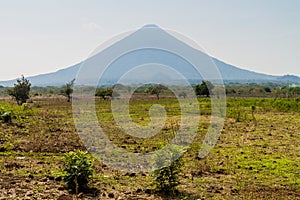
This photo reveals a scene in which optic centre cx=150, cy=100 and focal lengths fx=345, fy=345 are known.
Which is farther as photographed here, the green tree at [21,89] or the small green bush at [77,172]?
the green tree at [21,89]

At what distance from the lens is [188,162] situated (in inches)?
402

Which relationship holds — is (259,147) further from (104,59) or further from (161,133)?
(104,59)

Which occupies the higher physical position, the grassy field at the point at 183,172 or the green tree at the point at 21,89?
the green tree at the point at 21,89

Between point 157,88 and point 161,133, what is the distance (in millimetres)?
35198

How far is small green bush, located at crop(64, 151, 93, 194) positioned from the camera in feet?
23.9

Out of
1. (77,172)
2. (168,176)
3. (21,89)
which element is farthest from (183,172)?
(21,89)

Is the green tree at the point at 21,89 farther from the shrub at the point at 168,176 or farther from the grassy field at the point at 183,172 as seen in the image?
the shrub at the point at 168,176

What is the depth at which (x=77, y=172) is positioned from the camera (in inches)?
287

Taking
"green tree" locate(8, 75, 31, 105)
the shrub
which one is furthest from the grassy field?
"green tree" locate(8, 75, 31, 105)

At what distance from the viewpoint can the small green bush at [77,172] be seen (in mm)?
7289

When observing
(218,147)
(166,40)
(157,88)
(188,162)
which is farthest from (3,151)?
(157,88)

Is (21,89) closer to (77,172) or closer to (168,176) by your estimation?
(77,172)

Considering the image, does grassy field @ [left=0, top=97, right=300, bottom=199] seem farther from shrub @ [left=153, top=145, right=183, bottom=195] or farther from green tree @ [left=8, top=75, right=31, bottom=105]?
green tree @ [left=8, top=75, right=31, bottom=105]

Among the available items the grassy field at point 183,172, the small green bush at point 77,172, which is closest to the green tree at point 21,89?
the grassy field at point 183,172
